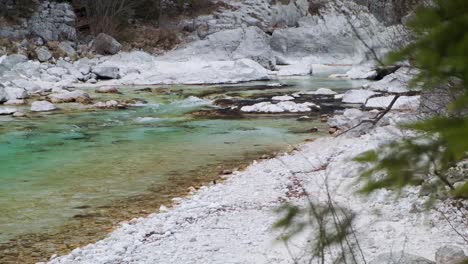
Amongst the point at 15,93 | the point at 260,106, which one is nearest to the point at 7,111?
the point at 15,93

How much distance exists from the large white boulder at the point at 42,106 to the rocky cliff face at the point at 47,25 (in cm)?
1382

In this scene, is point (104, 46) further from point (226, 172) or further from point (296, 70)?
point (226, 172)

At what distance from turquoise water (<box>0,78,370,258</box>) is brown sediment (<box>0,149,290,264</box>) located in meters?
0.12

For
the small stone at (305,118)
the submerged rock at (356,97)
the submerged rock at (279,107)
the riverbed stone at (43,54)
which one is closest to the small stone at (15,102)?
the submerged rock at (279,107)

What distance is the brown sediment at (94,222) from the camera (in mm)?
5121

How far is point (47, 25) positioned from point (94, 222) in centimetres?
2577

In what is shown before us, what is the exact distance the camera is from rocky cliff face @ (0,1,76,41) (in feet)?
92.9

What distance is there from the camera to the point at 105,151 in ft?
32.7

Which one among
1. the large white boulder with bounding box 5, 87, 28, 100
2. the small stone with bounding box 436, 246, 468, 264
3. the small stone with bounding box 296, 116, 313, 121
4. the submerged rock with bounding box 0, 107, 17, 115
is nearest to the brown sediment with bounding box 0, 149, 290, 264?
the small stone with bounding box 436, 246, 468, 264

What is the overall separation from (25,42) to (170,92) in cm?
1042

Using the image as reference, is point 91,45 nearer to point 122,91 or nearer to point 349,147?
point 122,91

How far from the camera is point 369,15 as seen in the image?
639 cm

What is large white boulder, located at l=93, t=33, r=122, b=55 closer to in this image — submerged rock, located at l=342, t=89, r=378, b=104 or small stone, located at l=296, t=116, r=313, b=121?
submerged rock, located at l=342, t=89, r=378, b=104

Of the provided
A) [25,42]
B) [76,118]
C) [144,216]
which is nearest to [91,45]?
[25,42]
